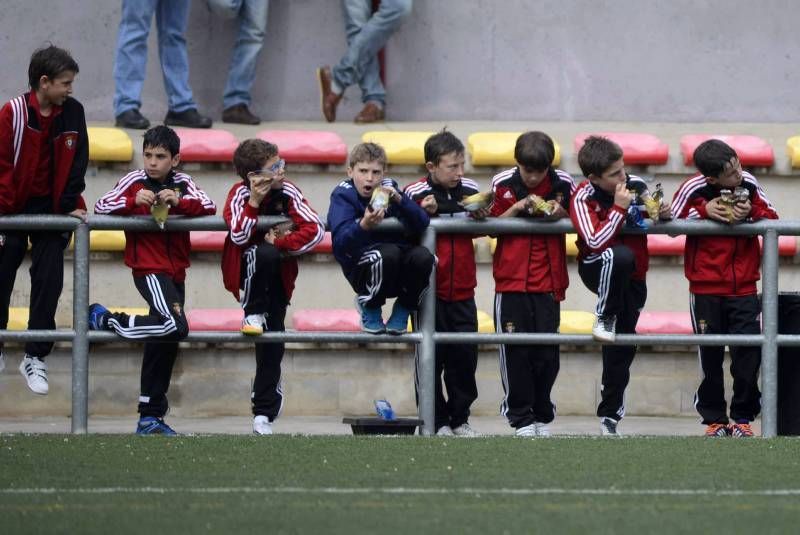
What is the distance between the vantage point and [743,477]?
6078 mm

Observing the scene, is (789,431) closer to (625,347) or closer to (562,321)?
(625,347)

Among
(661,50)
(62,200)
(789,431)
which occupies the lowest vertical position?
(789,431)

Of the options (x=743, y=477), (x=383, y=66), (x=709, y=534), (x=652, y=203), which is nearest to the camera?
(x=709, y=534)

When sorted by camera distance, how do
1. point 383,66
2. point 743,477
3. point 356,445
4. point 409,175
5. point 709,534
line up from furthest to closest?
point 383,66 → point 409,175 → point 356,445 → point 743,477 → point 709,534

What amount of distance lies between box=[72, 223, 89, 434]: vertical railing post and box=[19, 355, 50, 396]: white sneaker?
234mm

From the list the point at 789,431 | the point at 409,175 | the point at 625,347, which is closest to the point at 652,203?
the point at 625,347

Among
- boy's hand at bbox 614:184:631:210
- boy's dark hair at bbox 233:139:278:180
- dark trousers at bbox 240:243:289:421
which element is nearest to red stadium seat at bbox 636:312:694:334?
boy's hand at bbox 614:184:631:210

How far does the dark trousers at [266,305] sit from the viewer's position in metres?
7.40

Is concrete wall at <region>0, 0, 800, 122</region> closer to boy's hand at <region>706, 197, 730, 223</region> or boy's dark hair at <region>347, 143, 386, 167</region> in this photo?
boy's dark hair at <region>347, 143, 386, 167</region>

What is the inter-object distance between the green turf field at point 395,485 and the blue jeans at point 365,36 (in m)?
5.11

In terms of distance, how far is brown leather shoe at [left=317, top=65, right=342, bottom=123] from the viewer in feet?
39.1

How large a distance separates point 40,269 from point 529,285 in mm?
2181

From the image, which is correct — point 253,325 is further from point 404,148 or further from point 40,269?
point 404,148

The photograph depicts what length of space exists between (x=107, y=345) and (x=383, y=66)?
3.83 m
